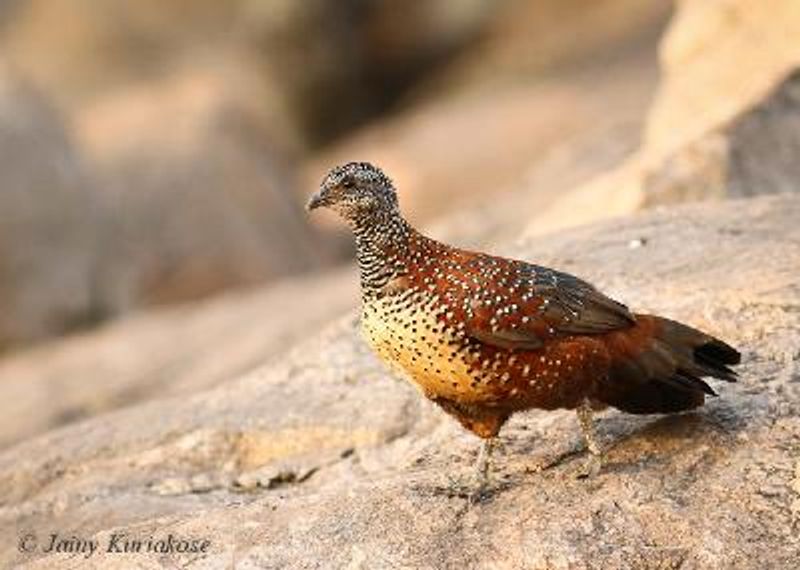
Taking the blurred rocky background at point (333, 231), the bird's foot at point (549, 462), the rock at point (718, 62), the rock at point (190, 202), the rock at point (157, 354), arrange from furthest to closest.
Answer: the rock at point (190, 202), the rock at point (157, 354), the rock at point (718, 62), the bird's foot at point (549, 462), the blurred rocky background at point (333, 231)

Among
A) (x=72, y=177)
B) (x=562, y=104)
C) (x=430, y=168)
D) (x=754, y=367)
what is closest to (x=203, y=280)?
(x=72, y=177)

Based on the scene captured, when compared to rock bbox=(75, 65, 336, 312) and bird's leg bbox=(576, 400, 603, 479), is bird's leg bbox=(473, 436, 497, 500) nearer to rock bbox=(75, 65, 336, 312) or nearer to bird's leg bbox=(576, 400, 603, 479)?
bird's leg bbox=(576, 400, 603, 479)

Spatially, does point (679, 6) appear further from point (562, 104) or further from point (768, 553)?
point (562, 104)

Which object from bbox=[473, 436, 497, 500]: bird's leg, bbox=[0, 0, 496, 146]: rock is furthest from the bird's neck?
bbox=[0, 0, 496, 146]: rock

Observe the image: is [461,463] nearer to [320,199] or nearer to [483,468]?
[483,468]

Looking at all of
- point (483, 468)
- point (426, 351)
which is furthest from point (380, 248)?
point (483, 468)

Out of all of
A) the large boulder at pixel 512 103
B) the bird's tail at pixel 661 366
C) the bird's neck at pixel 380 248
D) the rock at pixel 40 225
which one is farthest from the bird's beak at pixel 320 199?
the large boulder at pixel 512 103

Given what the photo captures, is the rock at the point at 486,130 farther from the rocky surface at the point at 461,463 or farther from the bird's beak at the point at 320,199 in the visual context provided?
the bird's beak at the point at 320,199
